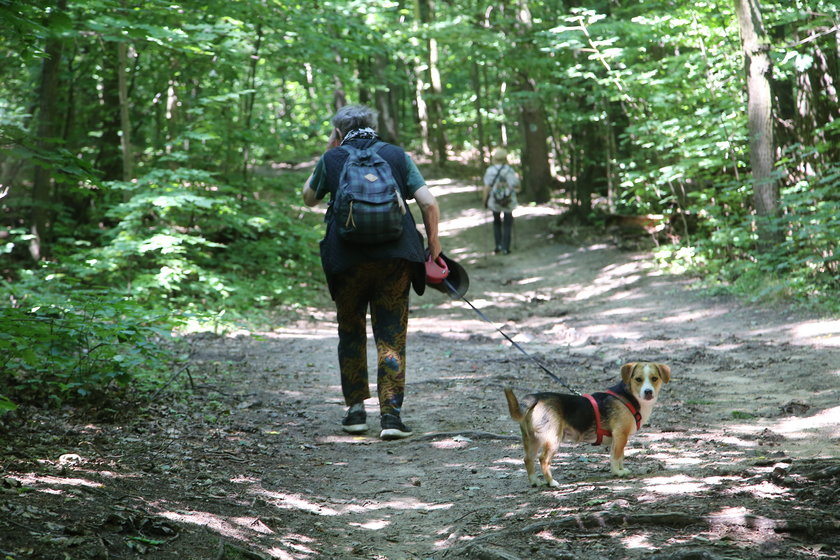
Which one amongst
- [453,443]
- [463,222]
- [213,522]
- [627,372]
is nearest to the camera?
[213,522]

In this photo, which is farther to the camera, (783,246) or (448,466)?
(783,246)

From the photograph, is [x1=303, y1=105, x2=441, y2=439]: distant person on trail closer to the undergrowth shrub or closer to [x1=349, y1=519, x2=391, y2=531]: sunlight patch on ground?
[x1=349, y1=519, x2=391, y2=531]: sunlight patch on ground

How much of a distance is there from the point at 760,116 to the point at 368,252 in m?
8.57

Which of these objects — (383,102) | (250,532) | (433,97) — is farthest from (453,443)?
(433,97)

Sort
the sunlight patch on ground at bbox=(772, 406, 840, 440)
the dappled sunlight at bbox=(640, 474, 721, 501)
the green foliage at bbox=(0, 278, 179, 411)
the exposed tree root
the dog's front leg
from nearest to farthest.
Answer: the exposed tree root, the dappled sunlight at bbox=(640, 474, 721, 501), the dog's front leg, the green foliage at bbox=(0, 278, 179, 411), the sunlight patch on ground at bbox=(772, 406, 840, 440)

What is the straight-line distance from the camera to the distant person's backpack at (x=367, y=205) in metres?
Result: 5.03

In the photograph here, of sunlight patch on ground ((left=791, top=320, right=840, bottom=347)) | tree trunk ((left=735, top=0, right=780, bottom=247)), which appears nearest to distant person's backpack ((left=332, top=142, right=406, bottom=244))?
sunlight patch on ground ((left=791, top=320, right=840, bottom=347))

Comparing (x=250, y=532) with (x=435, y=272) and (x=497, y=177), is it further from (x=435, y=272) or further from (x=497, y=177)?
(x=497, y=177)

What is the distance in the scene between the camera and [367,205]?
5.03 meters

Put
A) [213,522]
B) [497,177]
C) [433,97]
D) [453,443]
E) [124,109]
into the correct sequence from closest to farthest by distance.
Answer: [213,522] → [453,443] → [124,109] → [497,177] → [433,97]

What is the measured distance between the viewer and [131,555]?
2771 mm

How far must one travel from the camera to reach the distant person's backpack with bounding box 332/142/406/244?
503 centimetres

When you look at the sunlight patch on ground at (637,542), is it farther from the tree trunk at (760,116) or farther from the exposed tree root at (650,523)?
the tree trunk at (760,116)

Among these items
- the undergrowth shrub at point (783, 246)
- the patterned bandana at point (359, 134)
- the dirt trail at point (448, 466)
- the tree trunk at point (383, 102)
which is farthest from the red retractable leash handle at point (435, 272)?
the tree trunk at point (383, 102)
